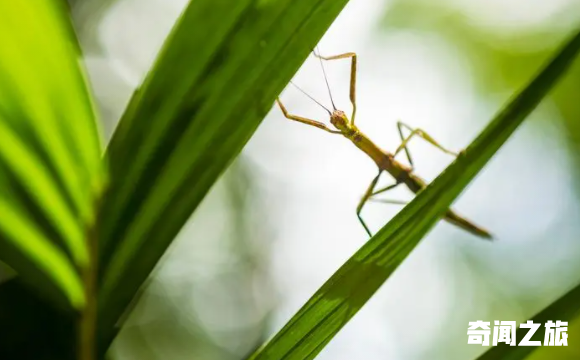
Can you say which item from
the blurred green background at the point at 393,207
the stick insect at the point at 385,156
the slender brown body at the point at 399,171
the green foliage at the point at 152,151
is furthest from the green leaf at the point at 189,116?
the blurred green background at the point at 393,207

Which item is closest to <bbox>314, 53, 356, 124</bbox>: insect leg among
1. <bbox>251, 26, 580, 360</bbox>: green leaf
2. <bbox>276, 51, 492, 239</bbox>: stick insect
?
<bbox>276, 51, 492, 239</bbox>: stick insect

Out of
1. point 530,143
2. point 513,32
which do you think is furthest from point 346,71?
point 530,143

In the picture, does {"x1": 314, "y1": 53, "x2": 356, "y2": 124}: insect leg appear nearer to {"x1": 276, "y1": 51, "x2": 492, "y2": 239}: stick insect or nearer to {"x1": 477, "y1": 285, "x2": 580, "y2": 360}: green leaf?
{"x1": 276, "y1": 51, "x2": 492, "y2": 239}: stick insect

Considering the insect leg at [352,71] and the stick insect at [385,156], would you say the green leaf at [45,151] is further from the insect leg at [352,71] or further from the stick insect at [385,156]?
the stick insect at [385,156]

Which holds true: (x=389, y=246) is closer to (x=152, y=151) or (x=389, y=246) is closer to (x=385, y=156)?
(x=152, y=151)

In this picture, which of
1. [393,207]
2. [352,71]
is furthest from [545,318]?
[393,207]

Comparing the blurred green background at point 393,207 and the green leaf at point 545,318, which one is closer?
the green leaf at point 545,318

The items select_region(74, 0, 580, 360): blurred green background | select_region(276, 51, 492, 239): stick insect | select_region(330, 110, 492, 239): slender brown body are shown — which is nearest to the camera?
select_region(276, 51, 492, 239): stick insect

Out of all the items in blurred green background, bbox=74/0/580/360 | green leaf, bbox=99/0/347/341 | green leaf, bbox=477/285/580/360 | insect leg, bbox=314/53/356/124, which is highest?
blurred green background, bbox=74/0/580/360
